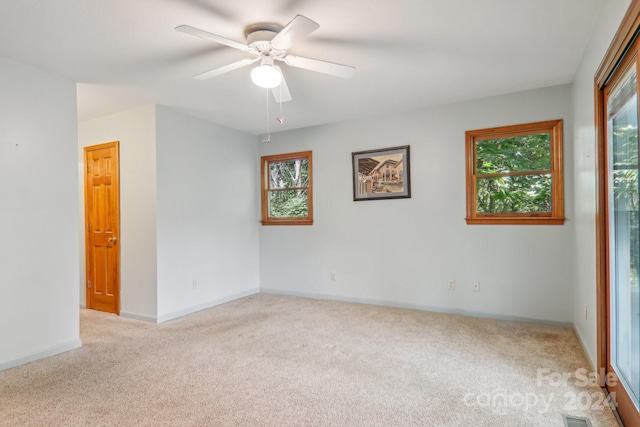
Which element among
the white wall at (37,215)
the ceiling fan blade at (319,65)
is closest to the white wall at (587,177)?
the ceiling fan blade at (319,65)

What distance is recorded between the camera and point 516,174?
12.6ft

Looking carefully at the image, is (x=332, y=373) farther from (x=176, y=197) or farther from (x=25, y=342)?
(x=176, y=197)

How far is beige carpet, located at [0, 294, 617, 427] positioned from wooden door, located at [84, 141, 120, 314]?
0.65 metres

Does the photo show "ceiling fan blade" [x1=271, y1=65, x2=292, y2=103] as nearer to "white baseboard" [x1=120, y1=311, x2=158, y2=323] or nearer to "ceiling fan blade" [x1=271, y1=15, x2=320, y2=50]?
"ceiling fan blade" [x1=271, y1=15, x2=320, y2=50]

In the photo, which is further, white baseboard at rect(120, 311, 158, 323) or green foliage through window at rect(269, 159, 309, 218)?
green foliage through window at rect(269, 159, 309, 218)

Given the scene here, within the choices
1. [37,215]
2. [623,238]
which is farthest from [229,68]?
[623,238]

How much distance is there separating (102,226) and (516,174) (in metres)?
4.94

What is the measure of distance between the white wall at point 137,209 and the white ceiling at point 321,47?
292 millimetres

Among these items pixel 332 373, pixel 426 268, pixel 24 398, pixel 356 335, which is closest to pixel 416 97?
pixel 426 268

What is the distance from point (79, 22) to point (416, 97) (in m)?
3.09

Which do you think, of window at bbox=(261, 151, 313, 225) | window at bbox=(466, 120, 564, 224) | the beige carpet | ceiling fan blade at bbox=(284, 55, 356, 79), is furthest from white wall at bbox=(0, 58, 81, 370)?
window at bbox=(466, 120, 564, 224)

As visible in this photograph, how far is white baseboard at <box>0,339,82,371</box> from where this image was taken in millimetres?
2758

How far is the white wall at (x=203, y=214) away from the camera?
13.6 feet

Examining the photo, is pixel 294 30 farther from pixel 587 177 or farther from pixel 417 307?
pixel 417 307
